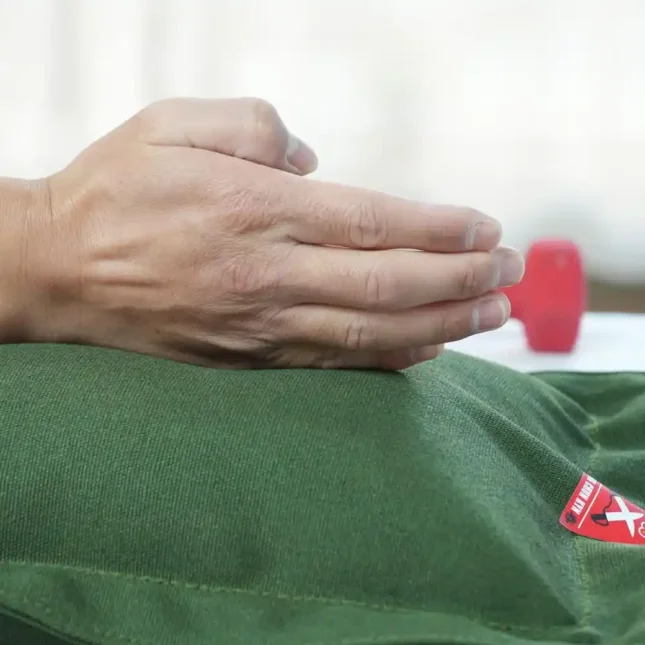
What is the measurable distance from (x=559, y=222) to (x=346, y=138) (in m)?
0.38

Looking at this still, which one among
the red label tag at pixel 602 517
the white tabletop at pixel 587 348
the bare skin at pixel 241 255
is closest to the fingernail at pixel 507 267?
the bare skin at pixel 241 255

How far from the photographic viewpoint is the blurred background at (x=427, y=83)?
131cm

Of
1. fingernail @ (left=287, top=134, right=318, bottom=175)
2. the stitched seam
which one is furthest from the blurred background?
the stitched seam

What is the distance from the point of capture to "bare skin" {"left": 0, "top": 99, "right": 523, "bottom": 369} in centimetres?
50

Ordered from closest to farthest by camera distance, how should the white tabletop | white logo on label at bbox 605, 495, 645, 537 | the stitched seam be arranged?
the stitched seam < white logo on label at bbox 605, 495, 645, 537 < the white tabletop

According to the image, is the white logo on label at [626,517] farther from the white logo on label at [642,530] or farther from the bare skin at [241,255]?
the bare skin at [241,255]

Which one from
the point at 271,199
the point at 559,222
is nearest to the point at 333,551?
the point at 271,199

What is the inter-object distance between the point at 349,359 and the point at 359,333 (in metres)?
0.03

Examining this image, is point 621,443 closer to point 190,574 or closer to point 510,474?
point 510,474

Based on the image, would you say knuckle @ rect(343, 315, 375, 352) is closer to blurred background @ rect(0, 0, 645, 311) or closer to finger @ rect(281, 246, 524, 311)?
finger @ rect(281, 246, 524, 311)

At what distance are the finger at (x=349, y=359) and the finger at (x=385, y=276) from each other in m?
0.04

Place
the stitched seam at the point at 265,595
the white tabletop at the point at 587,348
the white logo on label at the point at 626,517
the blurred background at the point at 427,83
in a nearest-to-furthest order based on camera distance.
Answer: the stitched seam at the point at 265,595 → the white logo on label at the point at 626,517 → the white tabletop at the point at 587,348 → the blurred background at the point at 427,83

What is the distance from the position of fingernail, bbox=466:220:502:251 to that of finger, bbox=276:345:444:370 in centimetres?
8

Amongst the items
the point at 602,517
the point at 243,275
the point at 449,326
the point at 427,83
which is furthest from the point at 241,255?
the point at 427,83
